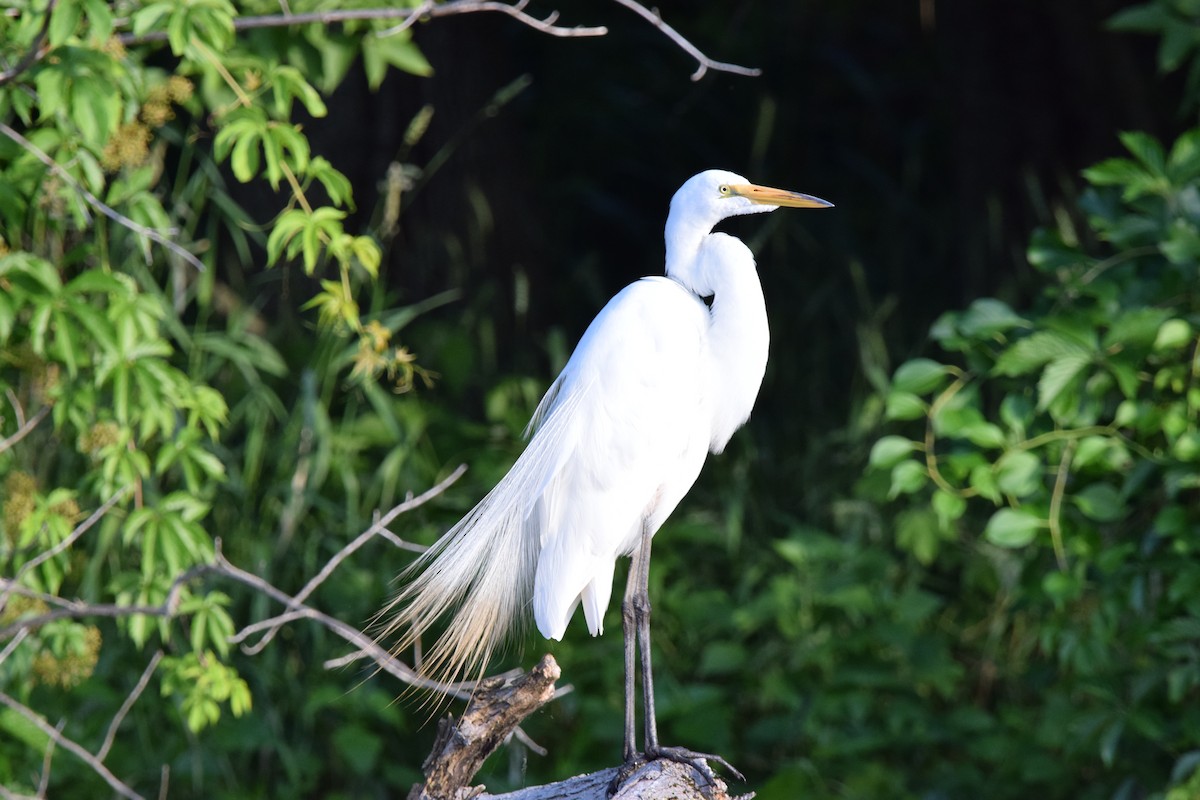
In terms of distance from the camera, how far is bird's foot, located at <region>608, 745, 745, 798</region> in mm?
2012

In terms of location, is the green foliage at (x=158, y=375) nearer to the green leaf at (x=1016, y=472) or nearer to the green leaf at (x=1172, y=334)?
the green leaf at (x=1016, y=472)

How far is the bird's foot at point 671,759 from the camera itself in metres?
2.01

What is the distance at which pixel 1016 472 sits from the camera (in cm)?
264

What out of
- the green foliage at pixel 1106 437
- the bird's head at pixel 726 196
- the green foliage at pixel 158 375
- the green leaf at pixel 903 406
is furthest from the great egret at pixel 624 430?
the green foliage at pixel 1106 437

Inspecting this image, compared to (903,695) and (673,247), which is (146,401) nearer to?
(673,247)

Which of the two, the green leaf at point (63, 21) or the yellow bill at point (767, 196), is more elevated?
the green leaf at point (63, 21)

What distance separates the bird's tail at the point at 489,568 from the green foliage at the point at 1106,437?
2.25ft

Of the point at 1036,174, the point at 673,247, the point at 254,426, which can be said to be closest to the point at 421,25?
the point at 254,426

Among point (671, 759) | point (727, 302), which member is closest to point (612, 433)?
point (727, 302)

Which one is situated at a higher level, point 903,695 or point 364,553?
point 364,553

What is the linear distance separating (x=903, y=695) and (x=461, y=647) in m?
1.51

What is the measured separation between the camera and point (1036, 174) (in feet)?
14.2

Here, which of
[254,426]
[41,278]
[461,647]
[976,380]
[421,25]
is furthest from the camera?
[421,25]

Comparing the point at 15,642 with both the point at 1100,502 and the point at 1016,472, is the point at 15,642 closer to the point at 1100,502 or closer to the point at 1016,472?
the point at 1016,472
